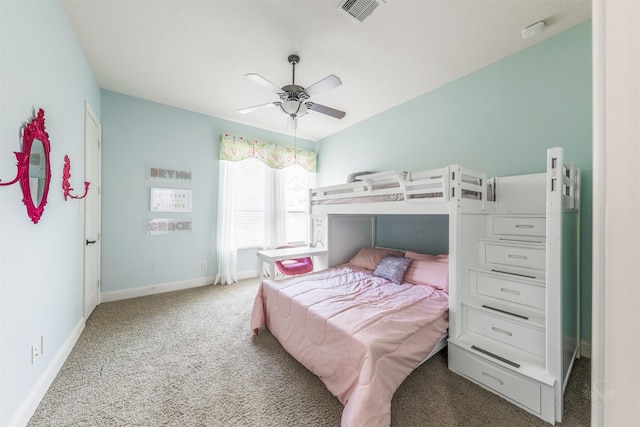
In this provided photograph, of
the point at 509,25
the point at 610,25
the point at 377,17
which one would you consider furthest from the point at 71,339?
the point at 509,25

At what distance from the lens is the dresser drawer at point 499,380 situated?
1556 mm

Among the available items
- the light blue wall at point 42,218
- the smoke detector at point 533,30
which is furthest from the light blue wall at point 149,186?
the smoke detector at point 533,30

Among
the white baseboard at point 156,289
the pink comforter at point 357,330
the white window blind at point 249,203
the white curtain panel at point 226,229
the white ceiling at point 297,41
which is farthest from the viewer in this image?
the white window blind at point 249,203

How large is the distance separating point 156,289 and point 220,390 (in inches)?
94.8

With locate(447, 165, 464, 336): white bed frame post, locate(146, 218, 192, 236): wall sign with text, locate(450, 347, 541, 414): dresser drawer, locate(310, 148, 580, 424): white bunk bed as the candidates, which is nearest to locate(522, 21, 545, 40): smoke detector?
locate(310, 148, 580, 424): white bunk bed

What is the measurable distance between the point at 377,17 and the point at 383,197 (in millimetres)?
1541

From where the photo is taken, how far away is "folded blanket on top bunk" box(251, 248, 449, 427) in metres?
1.44

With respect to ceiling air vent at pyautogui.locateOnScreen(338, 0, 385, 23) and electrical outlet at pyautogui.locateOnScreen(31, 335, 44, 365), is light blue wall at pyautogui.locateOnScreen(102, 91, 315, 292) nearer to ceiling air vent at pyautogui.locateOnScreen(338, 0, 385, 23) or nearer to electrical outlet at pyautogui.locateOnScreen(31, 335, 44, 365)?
electrical outlet at pyautogui.locateOnScreen(31, 335, 44, 365)

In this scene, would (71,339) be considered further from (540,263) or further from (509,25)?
(509,25)

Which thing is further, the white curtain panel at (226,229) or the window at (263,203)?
the window at (263,203)

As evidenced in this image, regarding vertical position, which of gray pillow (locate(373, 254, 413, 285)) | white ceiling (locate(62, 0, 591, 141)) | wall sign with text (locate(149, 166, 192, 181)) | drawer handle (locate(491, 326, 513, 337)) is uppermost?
white ceiling (locate(62, 0, 591, 141))

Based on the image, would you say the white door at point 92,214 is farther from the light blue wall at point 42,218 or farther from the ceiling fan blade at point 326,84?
the ceiling fan blade at point 326,84

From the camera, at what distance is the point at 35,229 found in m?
1.62

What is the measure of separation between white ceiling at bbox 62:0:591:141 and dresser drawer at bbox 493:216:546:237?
5.28 feet
